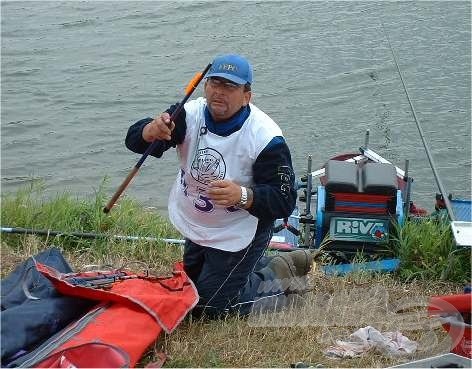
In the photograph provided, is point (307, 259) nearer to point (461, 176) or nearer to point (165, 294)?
point (165, 294)

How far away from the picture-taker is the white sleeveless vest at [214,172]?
4371 millimetres

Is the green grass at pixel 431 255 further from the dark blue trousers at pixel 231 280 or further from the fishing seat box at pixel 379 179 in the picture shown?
the dark blue trousers at pixel 231 280

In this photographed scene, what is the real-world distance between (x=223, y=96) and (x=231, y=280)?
941 millimetres

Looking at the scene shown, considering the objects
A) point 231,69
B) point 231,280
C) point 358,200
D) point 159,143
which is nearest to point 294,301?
point 231,280

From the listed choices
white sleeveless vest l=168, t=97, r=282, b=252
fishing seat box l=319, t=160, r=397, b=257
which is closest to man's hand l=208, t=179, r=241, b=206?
white sleeveless vest l=168, t=97, r=282, b=252

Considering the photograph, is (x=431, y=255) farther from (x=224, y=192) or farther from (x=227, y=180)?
(x=224, y=192)

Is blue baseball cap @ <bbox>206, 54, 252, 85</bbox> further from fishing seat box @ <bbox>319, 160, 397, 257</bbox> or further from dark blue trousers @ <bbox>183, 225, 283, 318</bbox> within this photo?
fishing seat box @ <bbox>319, 160, 397, 257</bbox>

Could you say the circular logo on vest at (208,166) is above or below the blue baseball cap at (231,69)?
below

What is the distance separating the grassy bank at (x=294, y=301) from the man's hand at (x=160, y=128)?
893 millimetres

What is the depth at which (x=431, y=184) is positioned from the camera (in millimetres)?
9484

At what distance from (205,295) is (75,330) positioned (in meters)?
0.96

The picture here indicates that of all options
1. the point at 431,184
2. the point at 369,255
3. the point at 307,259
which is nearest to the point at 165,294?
the point at 307,259

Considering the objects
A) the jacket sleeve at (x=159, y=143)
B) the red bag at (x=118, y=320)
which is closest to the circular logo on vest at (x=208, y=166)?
the jacket sleeve at (x=159, y=143)

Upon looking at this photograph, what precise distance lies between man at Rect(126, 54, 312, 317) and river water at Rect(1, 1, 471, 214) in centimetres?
433
